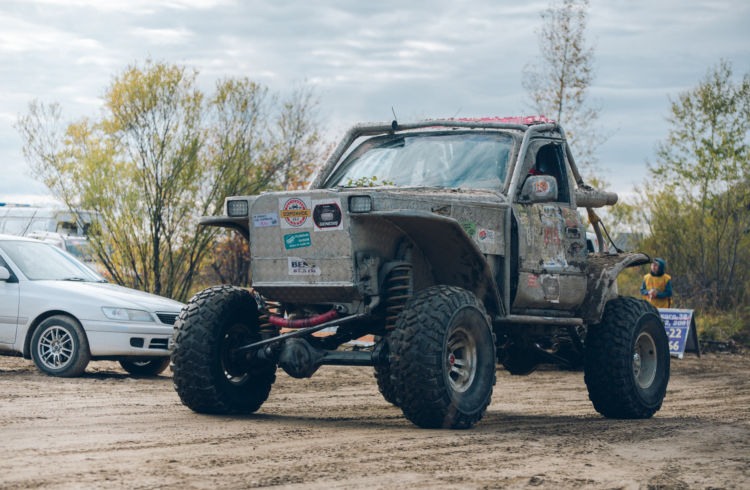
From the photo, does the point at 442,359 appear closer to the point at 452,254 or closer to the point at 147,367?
the point at 452,254

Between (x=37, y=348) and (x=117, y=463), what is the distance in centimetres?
640

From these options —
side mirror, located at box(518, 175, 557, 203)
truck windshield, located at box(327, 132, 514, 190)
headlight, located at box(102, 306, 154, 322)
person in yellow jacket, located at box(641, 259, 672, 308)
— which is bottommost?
headlight, located at box(102, 306, 154, 322)

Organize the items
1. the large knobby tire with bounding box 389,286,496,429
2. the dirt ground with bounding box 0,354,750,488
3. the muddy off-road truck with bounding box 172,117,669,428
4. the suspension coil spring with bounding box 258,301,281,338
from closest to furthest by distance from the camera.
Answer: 1. the dirt ground with bounding box 0,354,750,488
2. the large knobby tire with bounding box 389,286,496,429
3. the muddy off-road truck with bounding box 172,117,669,428
4. the suspension coil spring with bounding box 258,301,281,338

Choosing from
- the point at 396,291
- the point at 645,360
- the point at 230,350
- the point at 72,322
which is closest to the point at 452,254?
the point at 396,291

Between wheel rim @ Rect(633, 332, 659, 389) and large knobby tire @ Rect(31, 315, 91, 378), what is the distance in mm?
5722

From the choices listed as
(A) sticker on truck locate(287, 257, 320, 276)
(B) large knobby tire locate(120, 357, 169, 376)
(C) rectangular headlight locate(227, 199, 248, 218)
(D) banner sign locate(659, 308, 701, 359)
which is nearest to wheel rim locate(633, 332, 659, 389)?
(A) sticker on truck locate(287, 257, 320, 276)

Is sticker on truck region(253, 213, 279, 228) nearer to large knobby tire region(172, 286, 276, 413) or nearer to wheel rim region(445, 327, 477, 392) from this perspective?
large knobby tire region(172, 286, 276, 413)

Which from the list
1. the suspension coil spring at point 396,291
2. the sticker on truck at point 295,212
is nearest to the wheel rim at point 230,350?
the sticker on truck at point 295,212

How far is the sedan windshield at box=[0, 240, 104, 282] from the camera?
11938 mm

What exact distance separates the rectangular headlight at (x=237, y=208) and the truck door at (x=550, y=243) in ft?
6.80

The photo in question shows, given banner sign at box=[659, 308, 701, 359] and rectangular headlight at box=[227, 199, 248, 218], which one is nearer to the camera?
rectangular headlight at box=[227, 199, 248, 218]

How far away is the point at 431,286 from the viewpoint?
25.0ft

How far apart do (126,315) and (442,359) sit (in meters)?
5.55

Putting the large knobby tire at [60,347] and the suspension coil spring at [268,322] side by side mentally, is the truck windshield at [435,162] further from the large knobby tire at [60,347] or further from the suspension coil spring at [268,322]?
the large knobby tire at [60,347]
